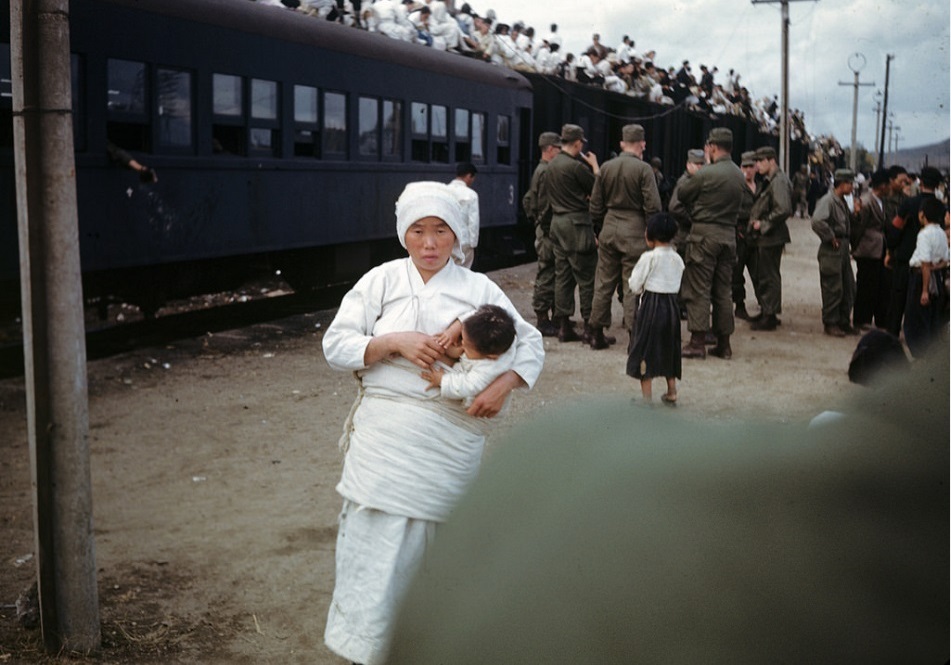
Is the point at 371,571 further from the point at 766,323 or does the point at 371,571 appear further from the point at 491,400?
the point at 766,323

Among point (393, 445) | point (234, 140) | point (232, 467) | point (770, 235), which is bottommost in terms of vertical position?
point (232, 467)

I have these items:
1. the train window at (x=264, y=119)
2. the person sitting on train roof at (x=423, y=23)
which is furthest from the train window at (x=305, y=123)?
the person sitting on train roof at (x=423, y=23)

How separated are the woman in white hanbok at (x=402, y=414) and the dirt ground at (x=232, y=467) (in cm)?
71

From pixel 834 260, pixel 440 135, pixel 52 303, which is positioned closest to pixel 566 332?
pixel 834 260

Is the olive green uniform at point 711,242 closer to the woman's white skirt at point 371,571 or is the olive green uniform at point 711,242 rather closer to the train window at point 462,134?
the train window at point 462,134

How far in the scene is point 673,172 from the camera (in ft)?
84.8

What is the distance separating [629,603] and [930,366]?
12.5 inches

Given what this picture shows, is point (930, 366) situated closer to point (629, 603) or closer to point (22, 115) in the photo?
point (629, 603)

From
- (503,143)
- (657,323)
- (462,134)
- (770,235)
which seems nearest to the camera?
(657,323)

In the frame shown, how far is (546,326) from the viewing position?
11.4 meters

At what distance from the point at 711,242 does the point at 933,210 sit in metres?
1.90

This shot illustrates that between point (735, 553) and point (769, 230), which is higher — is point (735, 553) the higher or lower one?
the higher one

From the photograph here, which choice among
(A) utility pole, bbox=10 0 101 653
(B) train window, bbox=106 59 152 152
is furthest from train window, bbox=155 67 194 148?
(A) utility pole, bbox=10 0 101 653

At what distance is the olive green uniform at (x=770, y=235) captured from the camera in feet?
38.1
